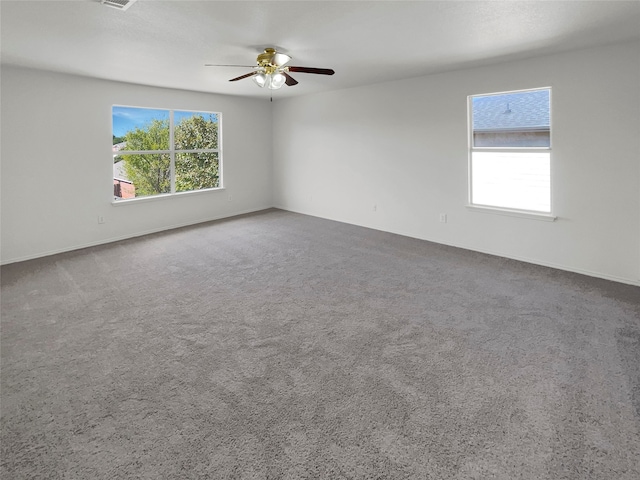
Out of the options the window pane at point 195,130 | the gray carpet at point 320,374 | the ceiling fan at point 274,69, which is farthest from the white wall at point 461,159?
the ceiling fan at point 274,69

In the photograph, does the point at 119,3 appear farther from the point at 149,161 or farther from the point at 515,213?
the point at 515,213

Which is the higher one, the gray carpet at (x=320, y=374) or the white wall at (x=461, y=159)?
the white wall at (x=461, y=159)

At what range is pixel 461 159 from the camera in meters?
5.25

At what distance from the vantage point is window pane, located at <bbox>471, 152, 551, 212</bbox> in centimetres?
457

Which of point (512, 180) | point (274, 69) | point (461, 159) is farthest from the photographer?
point (461, 159)

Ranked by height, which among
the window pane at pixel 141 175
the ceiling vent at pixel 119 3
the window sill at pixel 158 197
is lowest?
the window sill at pixel 158 197

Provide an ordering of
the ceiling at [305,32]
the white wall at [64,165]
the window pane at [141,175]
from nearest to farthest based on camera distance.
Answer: the ceiling at [305,32] → the white wall at [64,165] → the window pane at [141,175]

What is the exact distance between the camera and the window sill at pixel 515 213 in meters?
4.51

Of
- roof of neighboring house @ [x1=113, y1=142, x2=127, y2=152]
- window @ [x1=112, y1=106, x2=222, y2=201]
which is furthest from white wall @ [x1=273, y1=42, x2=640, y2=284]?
roof of neighboring house @ [x1=113, y1=142, x2=127, y2=152]

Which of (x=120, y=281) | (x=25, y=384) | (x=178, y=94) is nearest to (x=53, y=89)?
(x=178, y=94)

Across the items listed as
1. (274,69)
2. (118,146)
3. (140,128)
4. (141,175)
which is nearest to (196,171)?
(141,175)

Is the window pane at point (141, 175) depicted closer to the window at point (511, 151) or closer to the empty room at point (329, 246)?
the empty room at point (329, 246)

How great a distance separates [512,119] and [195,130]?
5.15 m

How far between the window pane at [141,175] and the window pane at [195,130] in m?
0.45
